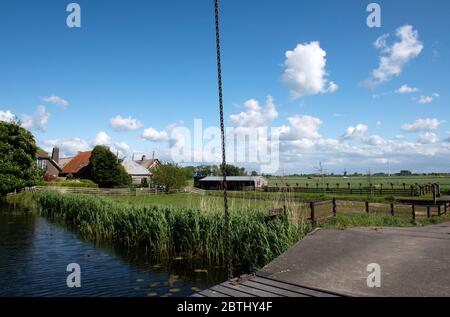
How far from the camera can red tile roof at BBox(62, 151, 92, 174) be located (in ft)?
225

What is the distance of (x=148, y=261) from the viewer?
42.2 ft

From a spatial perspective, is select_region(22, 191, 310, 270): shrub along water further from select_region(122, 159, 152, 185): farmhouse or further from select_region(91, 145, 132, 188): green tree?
select_region(122, 159, 152, 185): farmhouse

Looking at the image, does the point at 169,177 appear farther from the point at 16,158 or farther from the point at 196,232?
the point at 196,232

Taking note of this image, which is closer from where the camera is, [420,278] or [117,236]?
[420,278]

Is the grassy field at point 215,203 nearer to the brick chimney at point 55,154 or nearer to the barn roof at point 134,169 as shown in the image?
the barn roof at point 134,169

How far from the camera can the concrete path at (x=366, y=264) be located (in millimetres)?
6270

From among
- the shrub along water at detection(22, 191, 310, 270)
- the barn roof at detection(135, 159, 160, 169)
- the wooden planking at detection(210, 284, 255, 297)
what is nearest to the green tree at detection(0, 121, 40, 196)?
the shrub along water at detection(22, 191, 310, 270)

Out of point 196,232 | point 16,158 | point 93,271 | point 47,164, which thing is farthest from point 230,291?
point 47,164

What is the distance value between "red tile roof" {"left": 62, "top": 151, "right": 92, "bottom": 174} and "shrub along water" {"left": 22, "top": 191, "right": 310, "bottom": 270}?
5253 cm

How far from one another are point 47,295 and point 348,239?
29.5 feet

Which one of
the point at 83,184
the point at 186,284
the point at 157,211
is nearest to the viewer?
the point at 186,284
